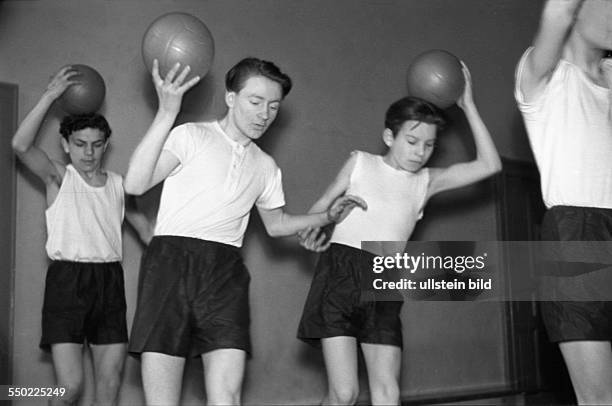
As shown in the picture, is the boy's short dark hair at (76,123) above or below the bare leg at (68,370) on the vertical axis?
above

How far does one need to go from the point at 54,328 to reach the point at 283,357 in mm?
745

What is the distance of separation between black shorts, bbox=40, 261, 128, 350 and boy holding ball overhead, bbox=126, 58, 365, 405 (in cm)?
25

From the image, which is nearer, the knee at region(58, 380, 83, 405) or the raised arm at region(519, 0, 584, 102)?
the raised arm at region(519, 0, 584, 102)

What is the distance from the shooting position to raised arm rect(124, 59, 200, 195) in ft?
6.10

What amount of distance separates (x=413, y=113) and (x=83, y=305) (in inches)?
42.3

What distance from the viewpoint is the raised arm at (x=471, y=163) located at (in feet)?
7.51

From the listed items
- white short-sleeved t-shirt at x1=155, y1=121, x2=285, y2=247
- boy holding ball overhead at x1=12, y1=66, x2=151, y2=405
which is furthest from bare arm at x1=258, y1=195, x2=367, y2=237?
boy holding ball overhead at x1=12, y1=66, x2=151, y2=405

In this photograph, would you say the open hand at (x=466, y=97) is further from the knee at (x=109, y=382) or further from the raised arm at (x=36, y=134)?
the knee at (x=109, y=382)

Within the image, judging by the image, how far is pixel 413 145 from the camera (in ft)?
7.49

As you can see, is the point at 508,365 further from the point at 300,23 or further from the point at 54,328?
the point at 54,328

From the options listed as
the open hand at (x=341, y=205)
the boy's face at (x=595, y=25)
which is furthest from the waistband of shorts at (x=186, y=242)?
the boy's face at (x=595, y=25)

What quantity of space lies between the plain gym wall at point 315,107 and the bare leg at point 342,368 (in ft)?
1.24

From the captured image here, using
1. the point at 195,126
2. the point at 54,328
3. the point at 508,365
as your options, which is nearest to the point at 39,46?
the point at 195,126

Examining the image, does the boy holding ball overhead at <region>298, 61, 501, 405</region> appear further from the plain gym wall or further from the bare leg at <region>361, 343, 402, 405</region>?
the plain gym wall
